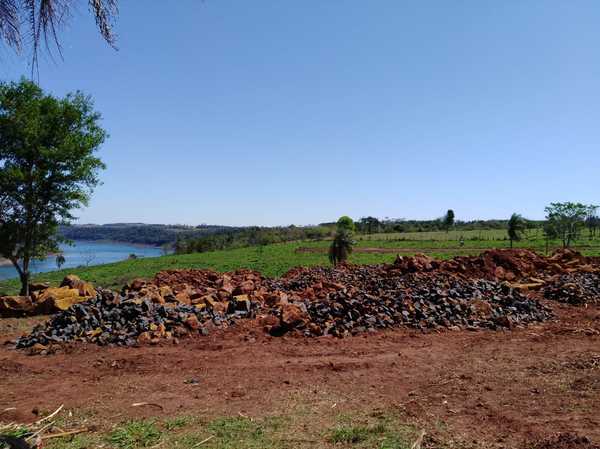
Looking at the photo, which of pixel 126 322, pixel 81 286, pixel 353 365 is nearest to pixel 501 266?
pixel 353 365

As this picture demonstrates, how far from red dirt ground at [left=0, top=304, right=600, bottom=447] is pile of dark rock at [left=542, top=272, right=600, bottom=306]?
12.4ft

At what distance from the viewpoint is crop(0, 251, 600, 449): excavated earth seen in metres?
5.05

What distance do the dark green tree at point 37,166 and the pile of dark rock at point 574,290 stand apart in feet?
55.0

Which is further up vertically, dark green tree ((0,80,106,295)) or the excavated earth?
dark green tree ((0,80,106,295))

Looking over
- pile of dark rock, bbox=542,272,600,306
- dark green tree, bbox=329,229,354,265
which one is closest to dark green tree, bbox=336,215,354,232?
dark green tree, bbox=329,229,354,265

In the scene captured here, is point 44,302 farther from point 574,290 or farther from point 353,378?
point 574,290

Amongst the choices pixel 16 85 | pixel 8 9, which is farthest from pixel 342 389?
pixel 16 85

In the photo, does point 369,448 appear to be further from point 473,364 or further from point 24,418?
point 24,418

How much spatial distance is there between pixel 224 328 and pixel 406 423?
5336 mm

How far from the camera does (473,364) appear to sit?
6898 mm

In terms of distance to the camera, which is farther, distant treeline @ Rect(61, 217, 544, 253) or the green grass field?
distant treeline @ Rect(61, 217, 544, 253)

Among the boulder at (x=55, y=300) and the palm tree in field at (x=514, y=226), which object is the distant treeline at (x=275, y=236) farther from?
the boulder at (x=55, y=300)

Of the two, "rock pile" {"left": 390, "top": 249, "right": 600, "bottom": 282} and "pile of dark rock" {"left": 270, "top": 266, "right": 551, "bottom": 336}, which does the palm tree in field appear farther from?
"pile of dark rock" {"left": 270, "top": 266, "right": 551, "bottom": 336}

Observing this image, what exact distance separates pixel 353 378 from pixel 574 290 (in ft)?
33.0
